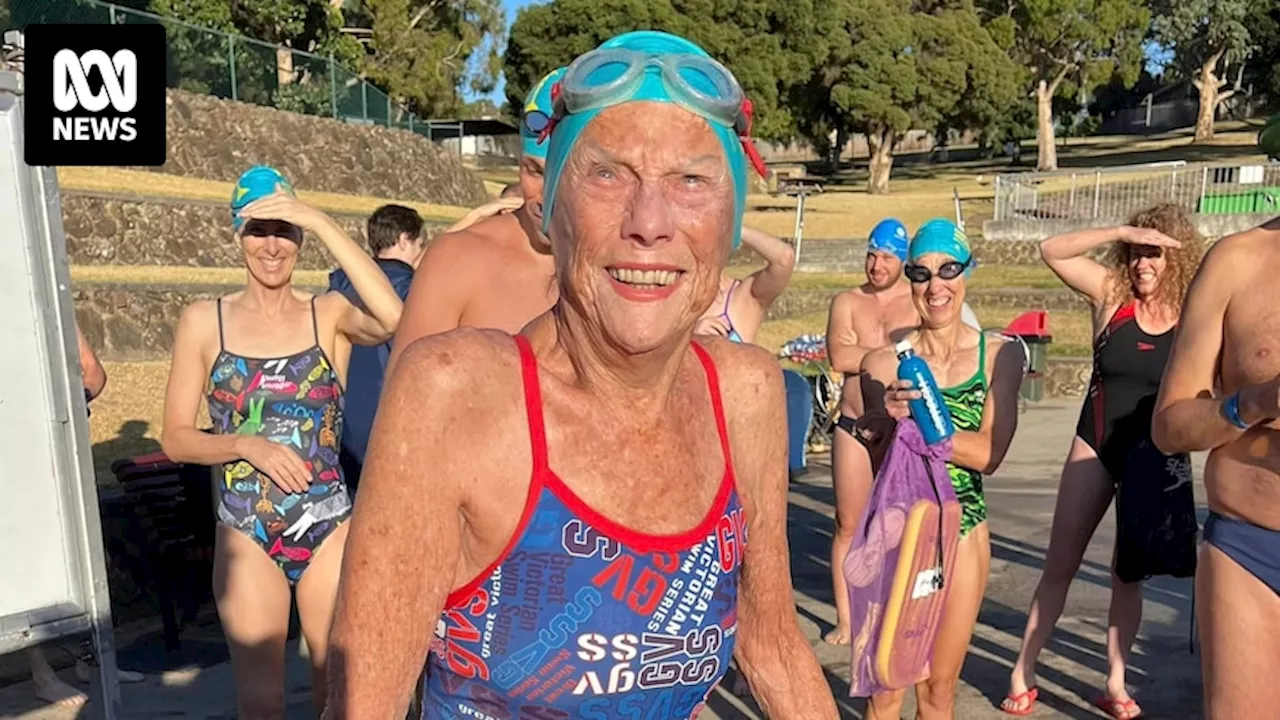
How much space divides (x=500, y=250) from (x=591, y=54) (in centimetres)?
170

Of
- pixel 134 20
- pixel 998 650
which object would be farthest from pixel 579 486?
pixel 134 20

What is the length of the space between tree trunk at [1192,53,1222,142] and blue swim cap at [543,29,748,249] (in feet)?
204

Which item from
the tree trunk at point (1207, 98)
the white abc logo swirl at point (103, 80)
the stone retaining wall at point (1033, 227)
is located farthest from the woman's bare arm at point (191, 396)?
the tree trunk at point (1207, 98)

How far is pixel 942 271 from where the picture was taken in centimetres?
453

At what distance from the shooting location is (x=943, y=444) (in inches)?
155

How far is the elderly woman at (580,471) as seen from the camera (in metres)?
1.49

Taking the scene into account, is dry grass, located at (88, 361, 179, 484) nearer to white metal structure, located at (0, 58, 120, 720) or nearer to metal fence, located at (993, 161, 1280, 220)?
white metal structure, located at (0, 58, 120, 720)

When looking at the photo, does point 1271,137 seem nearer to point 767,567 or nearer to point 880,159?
point 767,567

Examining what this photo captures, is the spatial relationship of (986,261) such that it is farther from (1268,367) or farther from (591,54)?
(591,54)

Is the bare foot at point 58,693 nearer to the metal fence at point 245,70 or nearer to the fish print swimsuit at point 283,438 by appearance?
the fish print swimsuit at point 283,438

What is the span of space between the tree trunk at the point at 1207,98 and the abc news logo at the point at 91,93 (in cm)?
5982

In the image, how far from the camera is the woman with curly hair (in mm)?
5086

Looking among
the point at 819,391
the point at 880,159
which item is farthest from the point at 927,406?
the point at 880,159

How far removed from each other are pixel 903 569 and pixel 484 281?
1.66 m
